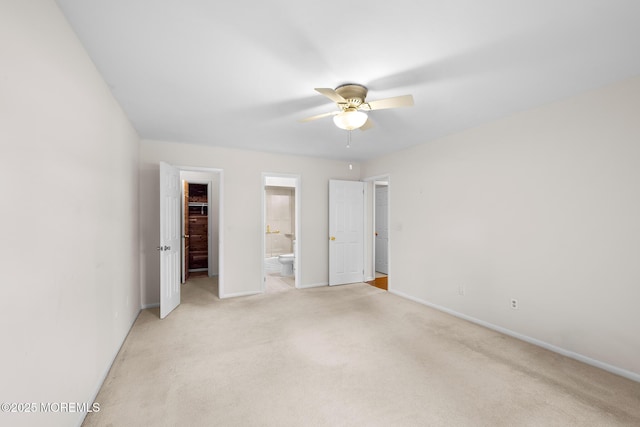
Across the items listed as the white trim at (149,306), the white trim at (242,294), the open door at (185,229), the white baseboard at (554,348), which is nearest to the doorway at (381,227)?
the white baseboard at (554,348)

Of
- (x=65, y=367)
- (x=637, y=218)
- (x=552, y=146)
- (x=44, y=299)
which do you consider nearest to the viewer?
(x=44, y=299)

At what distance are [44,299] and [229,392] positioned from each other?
1384mm

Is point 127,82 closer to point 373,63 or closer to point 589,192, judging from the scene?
point 373,63

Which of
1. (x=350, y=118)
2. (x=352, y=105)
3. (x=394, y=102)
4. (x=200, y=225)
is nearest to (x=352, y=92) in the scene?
(x=352, y=105)

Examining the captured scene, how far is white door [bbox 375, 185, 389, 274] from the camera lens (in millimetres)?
6715

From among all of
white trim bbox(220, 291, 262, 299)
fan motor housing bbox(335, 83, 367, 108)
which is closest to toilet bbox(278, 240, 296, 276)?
white trim bbox(220, 291, 262, 299)

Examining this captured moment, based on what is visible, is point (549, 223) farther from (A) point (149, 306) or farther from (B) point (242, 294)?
(A) point (149, 306)

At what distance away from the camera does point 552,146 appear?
2807 mm

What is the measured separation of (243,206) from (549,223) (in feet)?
13.6

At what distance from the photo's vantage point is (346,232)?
5.53 metres

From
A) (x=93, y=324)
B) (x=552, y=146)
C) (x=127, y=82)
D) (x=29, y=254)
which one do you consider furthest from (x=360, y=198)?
Result: (x=29, y=254)

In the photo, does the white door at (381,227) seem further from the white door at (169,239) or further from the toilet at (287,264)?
the white door at (169,239)

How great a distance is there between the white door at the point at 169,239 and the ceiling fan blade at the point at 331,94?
2679 millimetres

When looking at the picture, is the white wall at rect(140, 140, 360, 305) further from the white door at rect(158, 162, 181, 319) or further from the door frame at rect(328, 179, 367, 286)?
the white door at rect(158, 162, 181, 319)
